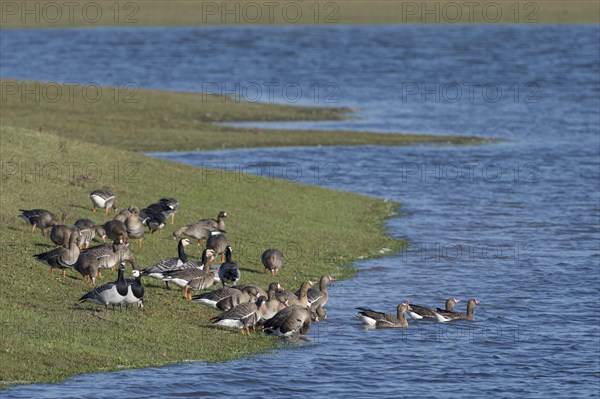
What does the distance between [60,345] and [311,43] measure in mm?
87909

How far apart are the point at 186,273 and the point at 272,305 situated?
2.31 meters

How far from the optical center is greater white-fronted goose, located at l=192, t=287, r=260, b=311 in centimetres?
2567

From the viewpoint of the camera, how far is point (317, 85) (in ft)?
259

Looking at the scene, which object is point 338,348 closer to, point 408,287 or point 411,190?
point 408,287

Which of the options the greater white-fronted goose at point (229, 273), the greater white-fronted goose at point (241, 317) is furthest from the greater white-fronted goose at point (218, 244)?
the greater white-fronted goose at point (241, 317)

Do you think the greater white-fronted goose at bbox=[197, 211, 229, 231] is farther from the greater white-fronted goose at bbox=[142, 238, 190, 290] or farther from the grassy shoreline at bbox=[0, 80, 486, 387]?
the greater white-fronted goose at bbox=[142, 238, 190, 290]

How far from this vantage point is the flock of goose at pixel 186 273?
24.9 m

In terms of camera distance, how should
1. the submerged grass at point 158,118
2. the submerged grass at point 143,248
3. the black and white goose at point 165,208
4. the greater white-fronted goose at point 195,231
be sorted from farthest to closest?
the submerged grass at point 158,118, the black and white goose at point 165,208, the greater white-fronted goose at point 195,231, the submerged grass at point 143,248

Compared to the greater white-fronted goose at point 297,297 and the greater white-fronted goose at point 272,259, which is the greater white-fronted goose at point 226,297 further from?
the greater white-fronted goose at point 272,259

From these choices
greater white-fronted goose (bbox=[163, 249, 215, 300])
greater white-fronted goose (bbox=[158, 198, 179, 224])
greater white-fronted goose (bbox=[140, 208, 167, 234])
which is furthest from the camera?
greater white-fronted goose (bbox=[158, 198, 179, 224])

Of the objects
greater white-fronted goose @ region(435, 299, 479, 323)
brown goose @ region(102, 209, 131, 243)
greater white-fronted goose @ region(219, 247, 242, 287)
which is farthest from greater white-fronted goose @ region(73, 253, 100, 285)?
greater white-fronted goose @ region(435, 299, 479, 323)

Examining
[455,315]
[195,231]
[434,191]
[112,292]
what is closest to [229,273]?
[112,292]

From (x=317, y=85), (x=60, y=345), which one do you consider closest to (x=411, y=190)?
(x=60, y=345)

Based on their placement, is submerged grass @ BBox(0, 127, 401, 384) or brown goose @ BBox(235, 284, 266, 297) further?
brown goose @ BBox(235, 284, 266, 297)
